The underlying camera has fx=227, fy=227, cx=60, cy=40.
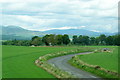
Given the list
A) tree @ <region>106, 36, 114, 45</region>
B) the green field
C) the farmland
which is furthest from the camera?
tree @ <region>106, 36, 114, 45</region>

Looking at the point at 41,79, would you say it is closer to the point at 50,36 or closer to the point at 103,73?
the point at 103,73

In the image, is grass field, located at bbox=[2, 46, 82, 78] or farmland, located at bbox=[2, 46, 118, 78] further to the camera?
farmland, located at bbox=[2, 46, 118, 78]

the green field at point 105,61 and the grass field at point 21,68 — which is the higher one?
the green field at point 105,61

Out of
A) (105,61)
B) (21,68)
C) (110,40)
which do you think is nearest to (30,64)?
(21,68)

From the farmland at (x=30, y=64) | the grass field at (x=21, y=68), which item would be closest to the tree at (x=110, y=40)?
the farmland at (x=30, y=64)

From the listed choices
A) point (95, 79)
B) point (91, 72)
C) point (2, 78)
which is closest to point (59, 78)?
point (95, 79)

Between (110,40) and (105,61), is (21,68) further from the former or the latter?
(110,40)

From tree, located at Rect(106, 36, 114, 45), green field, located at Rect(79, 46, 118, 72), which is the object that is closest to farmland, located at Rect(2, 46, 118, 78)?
green field, located at Rect(79, 46, 118, 72)

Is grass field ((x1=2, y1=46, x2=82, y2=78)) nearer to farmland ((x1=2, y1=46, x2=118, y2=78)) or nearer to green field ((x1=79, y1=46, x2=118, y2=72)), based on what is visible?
farmland ((x1=2, y1=46, x2=118, y2=78))

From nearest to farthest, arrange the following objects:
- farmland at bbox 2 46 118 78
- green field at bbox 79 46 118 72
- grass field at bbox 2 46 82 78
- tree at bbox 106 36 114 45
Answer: grass field at bbox 2 46 82 78, farmland at bbox 2 46 118 78, green field at bbox 79 46 118 72, tree at bbox 106 36 114 45

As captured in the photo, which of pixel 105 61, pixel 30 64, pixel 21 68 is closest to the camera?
pixel 21 68

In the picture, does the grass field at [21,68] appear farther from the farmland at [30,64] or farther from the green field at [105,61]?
the green field at [105,61]

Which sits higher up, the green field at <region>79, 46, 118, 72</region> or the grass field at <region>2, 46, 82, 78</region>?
the green field at <region>79, 46, 118, 72</region>

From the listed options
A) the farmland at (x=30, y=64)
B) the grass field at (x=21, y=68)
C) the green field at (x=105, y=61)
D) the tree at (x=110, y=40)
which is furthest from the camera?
the tree at (x=110, y=40)
